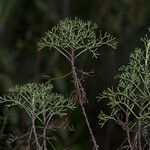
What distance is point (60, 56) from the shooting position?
6.19 ft

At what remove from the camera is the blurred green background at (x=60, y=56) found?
135 centimetres

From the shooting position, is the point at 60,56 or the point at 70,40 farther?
the point at 60,56

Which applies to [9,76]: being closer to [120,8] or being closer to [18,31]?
[18,31]

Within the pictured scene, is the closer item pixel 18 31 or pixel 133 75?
pixel 133 75

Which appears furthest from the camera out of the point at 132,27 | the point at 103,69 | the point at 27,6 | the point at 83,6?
the point at 83,6

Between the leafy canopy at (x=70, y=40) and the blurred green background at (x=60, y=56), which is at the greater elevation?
the blurred green background at (x=60, y=56)

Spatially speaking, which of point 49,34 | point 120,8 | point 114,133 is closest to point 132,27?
point 120,8

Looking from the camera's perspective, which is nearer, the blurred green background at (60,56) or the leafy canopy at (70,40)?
the leafy canopy at (70,40)

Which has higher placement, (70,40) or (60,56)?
(60,56)

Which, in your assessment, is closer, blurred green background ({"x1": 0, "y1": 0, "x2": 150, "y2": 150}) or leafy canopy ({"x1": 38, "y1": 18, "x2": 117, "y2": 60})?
leafy canopy ({"x1": 38, "y1": 18, "x2": 117, "y2": 60})

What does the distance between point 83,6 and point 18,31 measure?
0.42m

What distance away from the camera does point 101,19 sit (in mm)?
1744

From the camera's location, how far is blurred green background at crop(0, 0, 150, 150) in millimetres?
1353

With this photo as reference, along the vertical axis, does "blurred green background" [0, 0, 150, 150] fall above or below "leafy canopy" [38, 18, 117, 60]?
above
